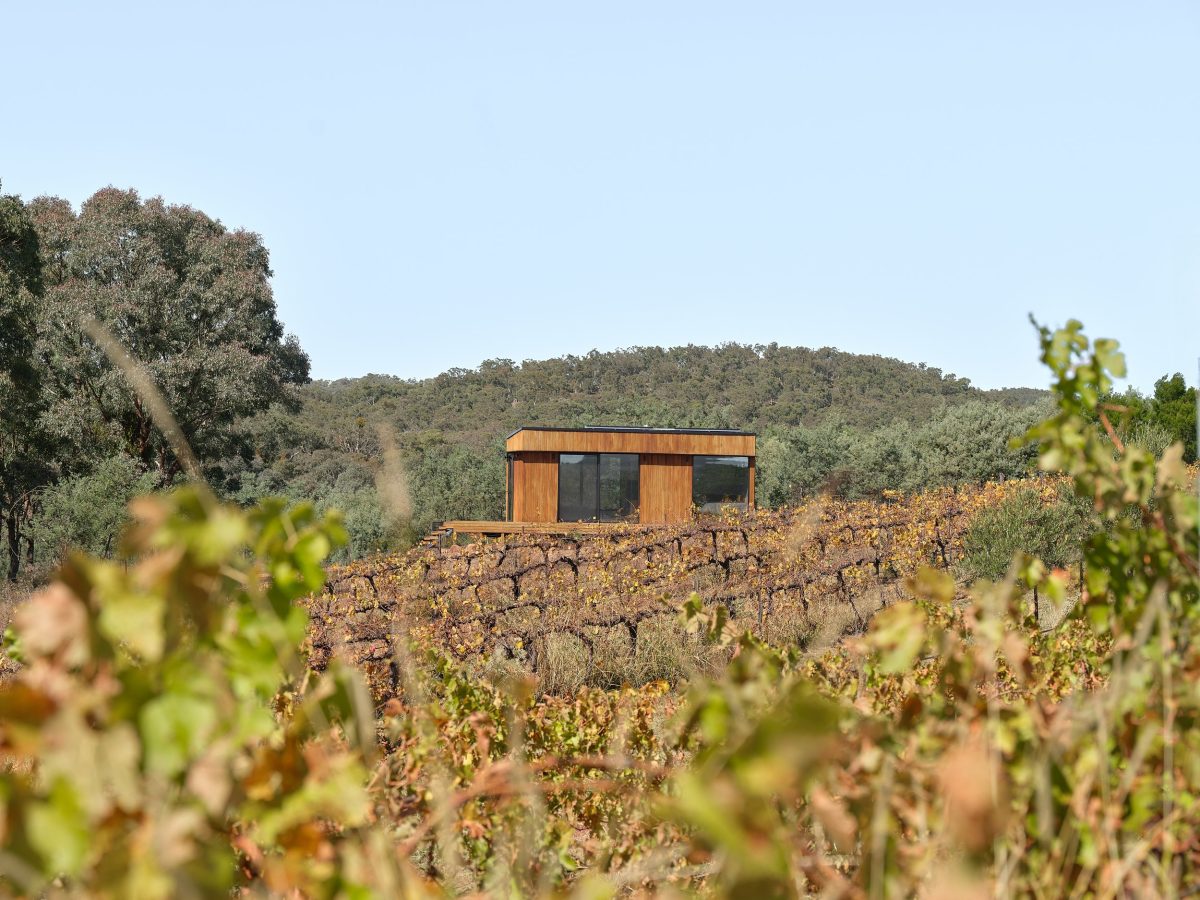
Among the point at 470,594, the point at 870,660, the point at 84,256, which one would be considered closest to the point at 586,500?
the point at 470,594

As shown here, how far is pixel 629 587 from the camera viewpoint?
41.5ft

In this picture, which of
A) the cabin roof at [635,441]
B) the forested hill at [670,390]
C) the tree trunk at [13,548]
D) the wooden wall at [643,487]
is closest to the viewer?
the tree trunk at [13,548]

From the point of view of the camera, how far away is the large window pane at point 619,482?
72.1 ft

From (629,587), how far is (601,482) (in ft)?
30.8

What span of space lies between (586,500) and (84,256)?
503 inches

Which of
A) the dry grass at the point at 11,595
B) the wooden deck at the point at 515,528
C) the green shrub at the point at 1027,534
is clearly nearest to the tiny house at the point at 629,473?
the wooden deck at the point at 515,528

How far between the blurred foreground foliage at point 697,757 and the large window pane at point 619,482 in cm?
1986

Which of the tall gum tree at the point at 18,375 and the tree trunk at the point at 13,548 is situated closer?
the tall gum tree at the point at 18,375

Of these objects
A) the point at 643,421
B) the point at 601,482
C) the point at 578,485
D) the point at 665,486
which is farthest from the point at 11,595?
the point at 643,421

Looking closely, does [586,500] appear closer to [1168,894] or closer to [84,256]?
[84,256]

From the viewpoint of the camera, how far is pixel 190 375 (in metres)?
24.5

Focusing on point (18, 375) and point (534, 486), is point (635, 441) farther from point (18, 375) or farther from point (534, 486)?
point (18, 375)

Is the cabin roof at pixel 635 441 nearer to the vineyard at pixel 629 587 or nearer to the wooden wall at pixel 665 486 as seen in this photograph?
the wooden wall at pixel 665 486

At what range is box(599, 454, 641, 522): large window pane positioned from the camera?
21969 millimetres
